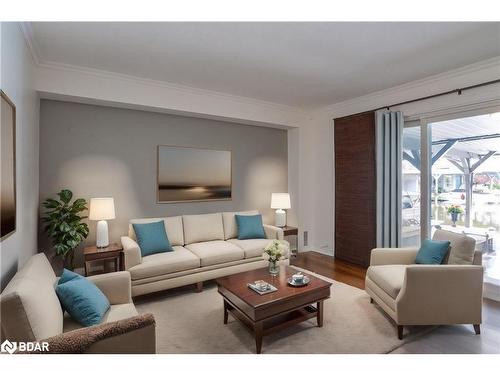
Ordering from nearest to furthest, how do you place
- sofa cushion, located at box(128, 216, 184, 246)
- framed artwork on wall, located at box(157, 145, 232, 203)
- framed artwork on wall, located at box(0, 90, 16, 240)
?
framed artwork on wall, located at box(0, 90, 16, 240), sofa cushion, located at box(128, 216, 184, 246), framed artwork on wall, located at box(157, 145, 232, 203)

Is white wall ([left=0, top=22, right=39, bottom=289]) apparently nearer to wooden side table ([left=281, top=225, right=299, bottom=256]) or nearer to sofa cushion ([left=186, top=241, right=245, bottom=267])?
sofa cushion ([left=186, top=241, right=245, bottom=267])

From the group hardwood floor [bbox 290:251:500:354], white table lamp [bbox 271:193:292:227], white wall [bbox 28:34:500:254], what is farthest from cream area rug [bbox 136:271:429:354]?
white wall [bbox 28:34:500:254]

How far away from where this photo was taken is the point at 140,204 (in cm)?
398

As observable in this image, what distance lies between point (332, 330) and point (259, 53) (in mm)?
2805

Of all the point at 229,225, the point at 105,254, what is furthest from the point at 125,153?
the point at 229,225

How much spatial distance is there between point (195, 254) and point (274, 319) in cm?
142

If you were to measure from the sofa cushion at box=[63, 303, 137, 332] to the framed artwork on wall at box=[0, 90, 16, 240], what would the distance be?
2.23 feet

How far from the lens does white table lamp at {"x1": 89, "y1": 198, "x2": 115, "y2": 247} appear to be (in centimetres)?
329

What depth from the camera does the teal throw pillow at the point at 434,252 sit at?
271 cm

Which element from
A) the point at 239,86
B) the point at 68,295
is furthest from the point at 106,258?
the point at 239,86

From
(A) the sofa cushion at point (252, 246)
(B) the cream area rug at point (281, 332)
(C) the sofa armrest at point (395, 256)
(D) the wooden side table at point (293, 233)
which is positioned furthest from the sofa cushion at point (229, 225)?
(C) the sofa armrest at point (395, 256)

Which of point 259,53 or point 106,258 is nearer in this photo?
point 259,53

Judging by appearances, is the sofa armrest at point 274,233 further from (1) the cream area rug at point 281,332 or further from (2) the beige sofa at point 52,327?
(2) the beige sofa at point 52,327
